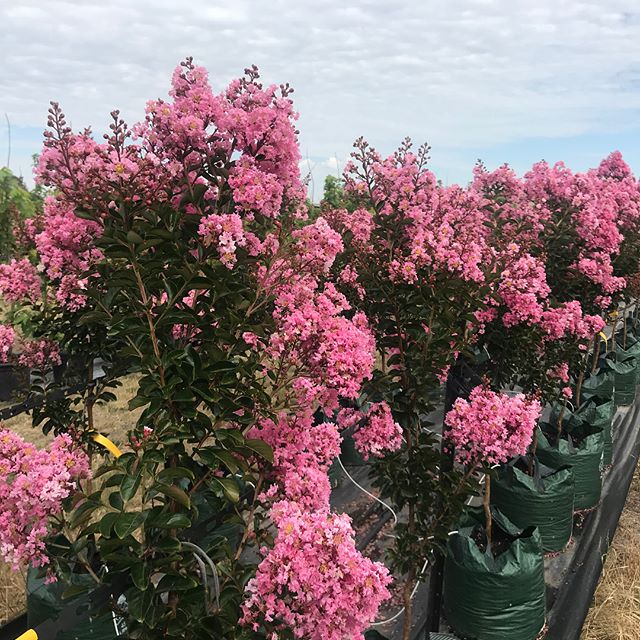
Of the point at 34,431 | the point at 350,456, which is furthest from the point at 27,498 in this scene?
the point at 34,431

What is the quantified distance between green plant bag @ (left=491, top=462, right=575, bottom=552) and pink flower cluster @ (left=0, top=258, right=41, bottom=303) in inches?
102

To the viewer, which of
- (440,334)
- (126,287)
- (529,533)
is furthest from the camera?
(529,533)

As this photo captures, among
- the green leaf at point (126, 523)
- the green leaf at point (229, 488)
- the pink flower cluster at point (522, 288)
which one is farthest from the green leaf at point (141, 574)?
the pink flower cluster at point (522, 288)

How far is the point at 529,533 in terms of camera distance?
2.74m

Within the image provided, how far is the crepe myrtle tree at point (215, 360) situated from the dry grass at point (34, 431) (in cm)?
196

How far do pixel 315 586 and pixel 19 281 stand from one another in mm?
1884

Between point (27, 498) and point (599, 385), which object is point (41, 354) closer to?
point (27, 498)

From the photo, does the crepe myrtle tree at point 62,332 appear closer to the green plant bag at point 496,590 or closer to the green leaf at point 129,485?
the green leaf at point 129,485

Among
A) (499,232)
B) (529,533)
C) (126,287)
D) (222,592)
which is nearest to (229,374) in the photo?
(126,287)

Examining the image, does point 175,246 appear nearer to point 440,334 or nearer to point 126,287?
point 126,287

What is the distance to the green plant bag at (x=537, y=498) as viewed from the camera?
310 centimetres

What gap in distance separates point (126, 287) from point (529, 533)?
241 centimetres

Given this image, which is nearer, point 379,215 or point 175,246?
point 175,246

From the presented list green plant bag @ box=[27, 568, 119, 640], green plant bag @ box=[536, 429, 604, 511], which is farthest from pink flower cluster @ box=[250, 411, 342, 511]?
green plant bag @ box=[536, 429, 604, 511]
